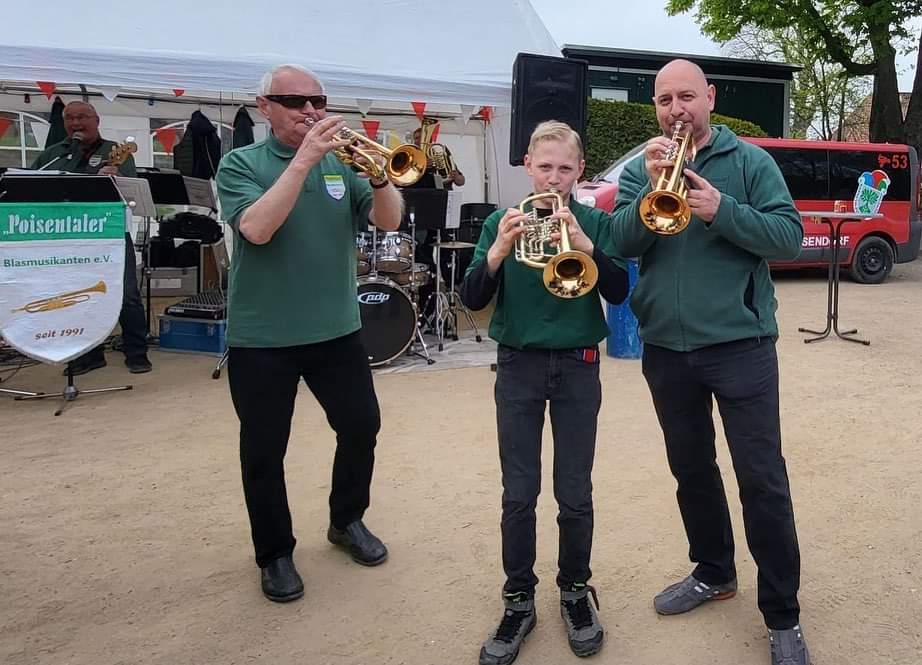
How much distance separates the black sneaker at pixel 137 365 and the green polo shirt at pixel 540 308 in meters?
4.55

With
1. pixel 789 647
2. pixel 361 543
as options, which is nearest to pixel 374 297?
pixel 361 543

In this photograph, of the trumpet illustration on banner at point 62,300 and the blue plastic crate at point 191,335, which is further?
the blue plastic crate at point 191,335

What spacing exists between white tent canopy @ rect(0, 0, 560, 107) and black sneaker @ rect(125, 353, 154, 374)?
2046 millimetres

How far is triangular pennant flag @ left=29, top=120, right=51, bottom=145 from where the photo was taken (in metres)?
8.99

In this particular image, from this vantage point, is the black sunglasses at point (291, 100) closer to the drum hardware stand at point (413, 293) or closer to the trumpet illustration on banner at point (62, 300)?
the trumpet illustration on banner at point (62, 300)

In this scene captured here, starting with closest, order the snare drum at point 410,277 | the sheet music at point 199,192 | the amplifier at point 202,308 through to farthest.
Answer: the snare drum at point 410,277
the amplifier at point 202,308
the sheet music at point 199,192

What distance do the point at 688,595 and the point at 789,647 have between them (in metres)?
0.42

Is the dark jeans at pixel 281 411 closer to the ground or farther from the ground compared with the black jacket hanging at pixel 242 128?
closer to the ground

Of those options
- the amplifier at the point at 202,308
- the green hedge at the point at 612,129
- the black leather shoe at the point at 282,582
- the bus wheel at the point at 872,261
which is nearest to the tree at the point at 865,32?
the green hedge at the point at 612,129

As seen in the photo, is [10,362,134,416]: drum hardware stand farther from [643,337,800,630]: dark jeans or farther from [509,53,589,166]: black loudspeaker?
[643,337,800,630]: dark jeans

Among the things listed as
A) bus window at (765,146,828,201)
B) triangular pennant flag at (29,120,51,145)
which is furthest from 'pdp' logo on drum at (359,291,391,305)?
bus window at (765,146,828,201)

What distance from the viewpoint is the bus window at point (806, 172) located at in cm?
1094

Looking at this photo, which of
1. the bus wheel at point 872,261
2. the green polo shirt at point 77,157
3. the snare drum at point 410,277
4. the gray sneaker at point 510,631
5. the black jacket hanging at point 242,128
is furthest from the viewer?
the bus wheel at point 872,261

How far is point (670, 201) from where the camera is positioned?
211cm
